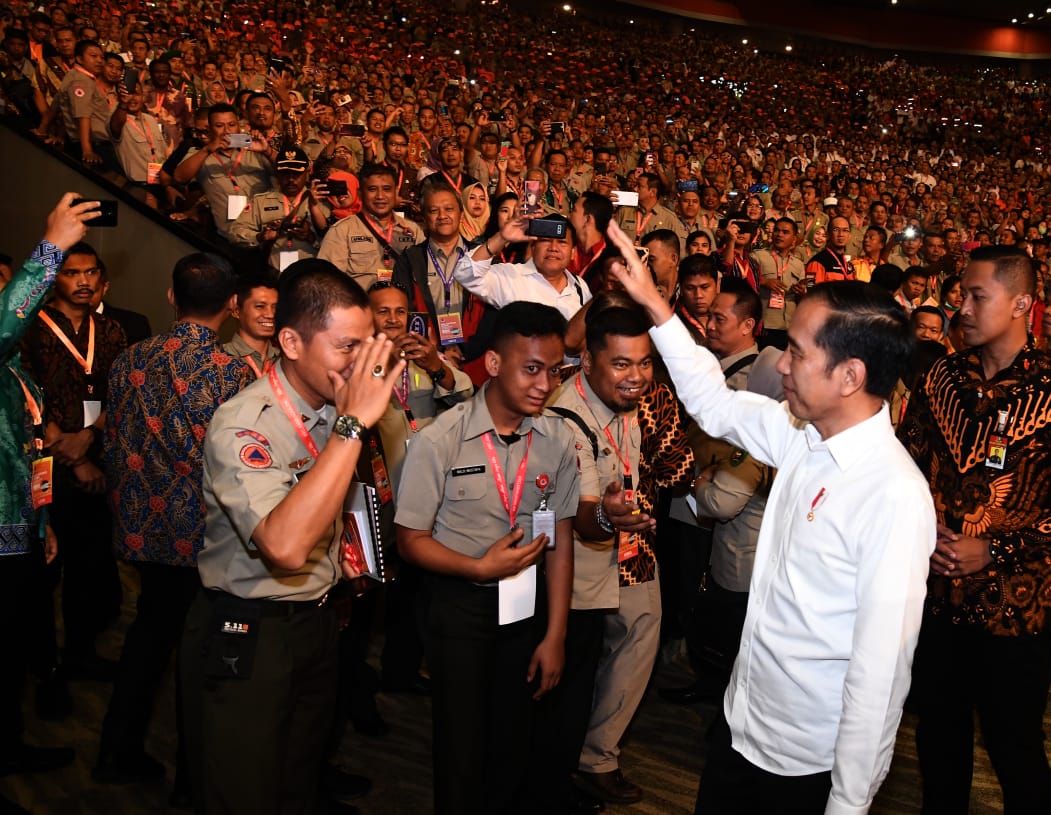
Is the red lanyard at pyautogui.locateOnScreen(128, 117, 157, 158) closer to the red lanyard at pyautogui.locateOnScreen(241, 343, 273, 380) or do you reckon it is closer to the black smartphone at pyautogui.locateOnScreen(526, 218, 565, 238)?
the red lanyard at pyautogui.locateOnScreen(241, 343, 273, 380)

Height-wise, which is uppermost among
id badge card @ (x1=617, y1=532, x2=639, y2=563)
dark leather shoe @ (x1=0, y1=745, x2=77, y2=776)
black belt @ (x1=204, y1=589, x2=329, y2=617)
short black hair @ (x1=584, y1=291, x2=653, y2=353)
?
short black hair @ (x1=584, y1=291, x2=653, y2=353)

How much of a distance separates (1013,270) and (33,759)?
3.52 metres

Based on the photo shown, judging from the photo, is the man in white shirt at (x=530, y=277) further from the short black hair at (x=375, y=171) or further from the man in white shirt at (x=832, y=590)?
the man in white shirt at (x=832, y=590)

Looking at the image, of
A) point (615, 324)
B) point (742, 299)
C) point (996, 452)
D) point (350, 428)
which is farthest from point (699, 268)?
point (350, 428)

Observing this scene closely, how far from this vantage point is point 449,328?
4227 millimetres

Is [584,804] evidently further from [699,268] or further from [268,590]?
[699,268]

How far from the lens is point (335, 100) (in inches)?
313

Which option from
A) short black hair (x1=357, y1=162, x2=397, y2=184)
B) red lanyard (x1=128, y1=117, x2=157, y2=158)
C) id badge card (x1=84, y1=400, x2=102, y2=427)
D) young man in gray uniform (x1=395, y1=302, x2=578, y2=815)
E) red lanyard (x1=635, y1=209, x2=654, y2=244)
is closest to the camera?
young man in gray uniform (x1=395, y1=302, x2=578, y2=815)

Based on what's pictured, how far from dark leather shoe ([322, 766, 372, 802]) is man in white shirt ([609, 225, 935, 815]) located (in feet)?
4.90

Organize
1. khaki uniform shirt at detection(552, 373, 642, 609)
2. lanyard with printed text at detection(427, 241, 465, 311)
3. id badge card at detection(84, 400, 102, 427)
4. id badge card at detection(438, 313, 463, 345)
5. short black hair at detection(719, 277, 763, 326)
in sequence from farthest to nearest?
lanyard with printed text at detection(427, 241, 465, 311), id badge card at detection(438, 313, 463, 345), id badge card at detection(84, 400, 102, 427), short black hair at detection(719, 277, 763, 326), khaki uniform shirt at detection(552, 373, 642, 609)

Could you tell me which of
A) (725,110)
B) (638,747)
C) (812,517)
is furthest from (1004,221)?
(812,517)

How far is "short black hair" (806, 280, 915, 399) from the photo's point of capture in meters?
1.69

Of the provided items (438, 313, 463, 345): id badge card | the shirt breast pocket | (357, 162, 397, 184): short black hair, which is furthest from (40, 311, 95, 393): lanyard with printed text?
the shirt breast pocket

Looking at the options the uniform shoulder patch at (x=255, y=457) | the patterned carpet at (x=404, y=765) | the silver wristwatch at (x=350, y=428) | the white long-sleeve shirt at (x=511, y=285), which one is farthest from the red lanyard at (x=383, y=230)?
the silver wristwatch at (x=350, y=428)
